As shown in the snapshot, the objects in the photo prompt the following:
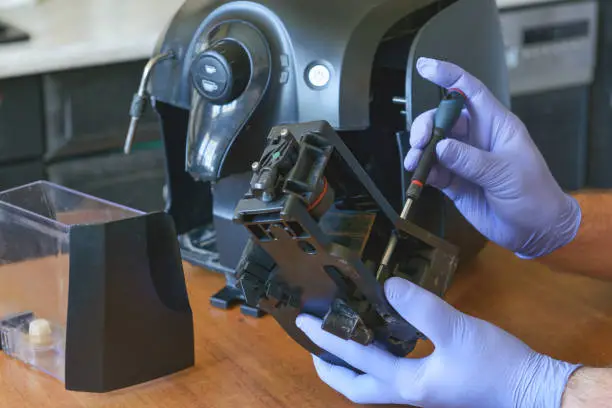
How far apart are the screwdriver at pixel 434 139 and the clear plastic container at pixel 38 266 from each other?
30cm

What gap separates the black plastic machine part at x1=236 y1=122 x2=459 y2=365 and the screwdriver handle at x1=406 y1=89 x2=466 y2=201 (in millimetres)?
66

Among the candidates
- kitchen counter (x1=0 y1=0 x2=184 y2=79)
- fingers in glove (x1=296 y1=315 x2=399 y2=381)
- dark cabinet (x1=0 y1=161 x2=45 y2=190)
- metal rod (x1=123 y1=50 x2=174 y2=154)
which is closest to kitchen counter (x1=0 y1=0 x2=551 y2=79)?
kitchen counter (x1=0 y1=0 x2=184 y2=79)

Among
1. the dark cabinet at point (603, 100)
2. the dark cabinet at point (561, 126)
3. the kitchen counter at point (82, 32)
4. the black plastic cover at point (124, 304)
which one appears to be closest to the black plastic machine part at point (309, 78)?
the black plastic cover at point (124, 304)

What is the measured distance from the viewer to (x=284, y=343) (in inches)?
38.0

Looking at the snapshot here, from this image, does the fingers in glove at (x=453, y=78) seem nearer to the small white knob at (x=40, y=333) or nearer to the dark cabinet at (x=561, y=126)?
the small white knob at (x=40, y=333)

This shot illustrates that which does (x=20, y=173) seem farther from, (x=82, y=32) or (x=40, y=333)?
(x=40, y=333)

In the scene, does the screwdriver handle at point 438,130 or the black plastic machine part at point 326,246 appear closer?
the black plastic machine part at point 326,246

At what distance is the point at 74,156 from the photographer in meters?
1.70

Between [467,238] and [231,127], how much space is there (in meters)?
0.36

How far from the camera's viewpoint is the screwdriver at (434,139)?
885 millimetres

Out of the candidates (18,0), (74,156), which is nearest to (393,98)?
(74,156)

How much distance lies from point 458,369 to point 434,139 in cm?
26

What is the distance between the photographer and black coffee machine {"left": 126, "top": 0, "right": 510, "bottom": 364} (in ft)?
3.15

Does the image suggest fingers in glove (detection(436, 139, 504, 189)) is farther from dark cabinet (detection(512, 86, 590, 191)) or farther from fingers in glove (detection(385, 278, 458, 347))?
dark cabinet (detection(512, 86, 590, 191))
